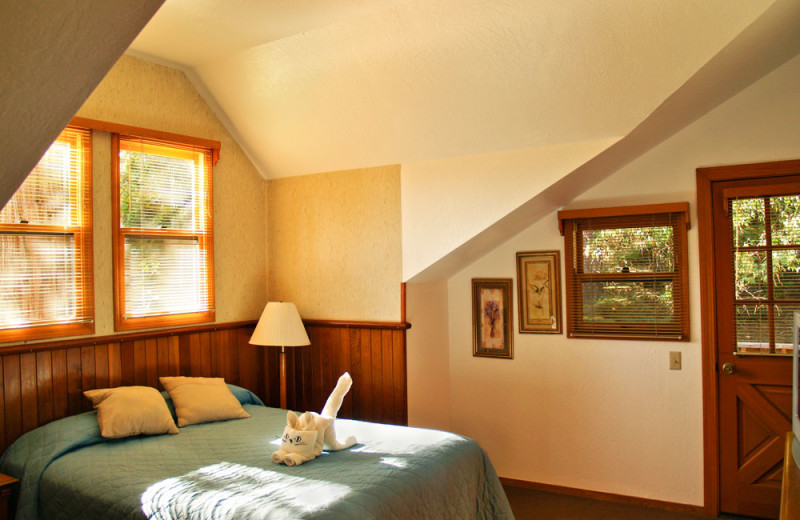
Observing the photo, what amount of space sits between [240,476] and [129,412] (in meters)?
0.88

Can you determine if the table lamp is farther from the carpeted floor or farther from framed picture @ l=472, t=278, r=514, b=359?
the carpeted floor

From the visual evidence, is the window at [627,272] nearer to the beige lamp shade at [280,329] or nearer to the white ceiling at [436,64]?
the white ceiling at [436,64]

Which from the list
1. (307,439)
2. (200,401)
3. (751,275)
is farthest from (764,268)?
(200,401)

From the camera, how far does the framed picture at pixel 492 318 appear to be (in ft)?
13.1

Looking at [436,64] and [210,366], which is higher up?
[436,64]

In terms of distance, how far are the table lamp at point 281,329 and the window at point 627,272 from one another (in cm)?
177

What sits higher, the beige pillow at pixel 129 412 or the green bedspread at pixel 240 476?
the beige pillow at pixel 129 412

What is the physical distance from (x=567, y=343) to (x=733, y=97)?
1.78 m

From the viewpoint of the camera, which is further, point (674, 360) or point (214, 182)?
point (214, 182)

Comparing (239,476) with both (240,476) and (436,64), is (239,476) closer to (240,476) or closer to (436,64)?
(240,476)

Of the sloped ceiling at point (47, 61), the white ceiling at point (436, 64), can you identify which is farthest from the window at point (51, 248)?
the sloped ceiling at point (47, 61)

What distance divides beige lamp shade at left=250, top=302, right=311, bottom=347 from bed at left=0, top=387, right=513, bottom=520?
70cm

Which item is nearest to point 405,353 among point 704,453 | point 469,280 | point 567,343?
point 469,280

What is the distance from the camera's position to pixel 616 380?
12.0 ft
